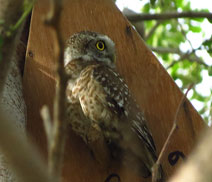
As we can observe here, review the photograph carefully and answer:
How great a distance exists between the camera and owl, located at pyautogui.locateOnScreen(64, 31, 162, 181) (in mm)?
2848

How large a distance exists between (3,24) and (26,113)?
1.00 m

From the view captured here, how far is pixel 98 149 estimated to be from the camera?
2.84 meters

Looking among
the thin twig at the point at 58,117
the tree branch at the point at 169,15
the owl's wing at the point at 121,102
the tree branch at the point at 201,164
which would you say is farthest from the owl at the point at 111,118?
the tree branch at the point at 201,164

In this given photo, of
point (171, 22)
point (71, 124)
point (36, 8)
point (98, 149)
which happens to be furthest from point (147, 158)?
point (171, 22)

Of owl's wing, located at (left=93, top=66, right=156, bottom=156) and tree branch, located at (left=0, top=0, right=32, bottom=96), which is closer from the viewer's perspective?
tree branch, located at (left=0, top=0, right=32, bottom=96)

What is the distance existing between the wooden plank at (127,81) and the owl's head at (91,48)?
0.06 meters

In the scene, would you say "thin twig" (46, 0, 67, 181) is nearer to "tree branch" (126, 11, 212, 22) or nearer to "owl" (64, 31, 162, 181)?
"owl" (64, 31, 162, 181)

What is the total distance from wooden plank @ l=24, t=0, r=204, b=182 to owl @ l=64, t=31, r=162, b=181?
9cm

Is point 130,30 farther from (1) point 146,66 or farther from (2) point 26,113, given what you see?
(2) point 26,113

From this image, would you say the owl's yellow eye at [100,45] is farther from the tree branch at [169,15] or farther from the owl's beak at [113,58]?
the tree branch at [169,15]

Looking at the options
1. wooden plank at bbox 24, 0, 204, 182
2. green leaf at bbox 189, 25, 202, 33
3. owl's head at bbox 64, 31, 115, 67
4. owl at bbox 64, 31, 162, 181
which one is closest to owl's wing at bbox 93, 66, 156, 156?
owl at bbox 64, 31, 162, 181

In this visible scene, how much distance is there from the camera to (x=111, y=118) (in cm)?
288

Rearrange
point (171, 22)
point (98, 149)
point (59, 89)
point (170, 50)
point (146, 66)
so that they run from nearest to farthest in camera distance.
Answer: point (59, 89), point (98, 149), point (146, 66), point (170, 50), point (171, 22)

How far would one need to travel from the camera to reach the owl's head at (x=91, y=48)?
3.22 metres
